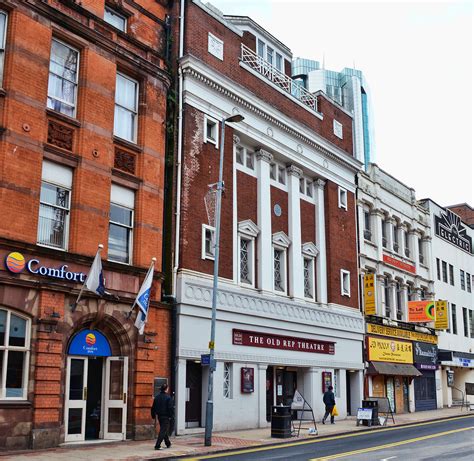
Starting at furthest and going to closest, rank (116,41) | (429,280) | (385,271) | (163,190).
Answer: (429,280) → (385,271) → (163,190) → (116,41)

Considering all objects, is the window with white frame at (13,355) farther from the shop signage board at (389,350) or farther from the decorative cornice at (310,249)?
the shop signage board at (389,350)

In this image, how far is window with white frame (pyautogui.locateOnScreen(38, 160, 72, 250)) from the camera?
1856 centimetres

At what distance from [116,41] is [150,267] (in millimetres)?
7656

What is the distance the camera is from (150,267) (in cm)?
2034

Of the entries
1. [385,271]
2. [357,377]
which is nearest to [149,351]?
[357,377]

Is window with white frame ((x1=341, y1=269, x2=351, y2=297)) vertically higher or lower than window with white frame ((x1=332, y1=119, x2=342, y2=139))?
lower

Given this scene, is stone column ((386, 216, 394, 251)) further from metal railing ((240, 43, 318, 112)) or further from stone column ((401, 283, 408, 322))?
metal railing ((240, 43, 318, 112))

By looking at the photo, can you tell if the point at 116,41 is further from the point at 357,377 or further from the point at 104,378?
the point at 357,377

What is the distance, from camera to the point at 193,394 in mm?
23703

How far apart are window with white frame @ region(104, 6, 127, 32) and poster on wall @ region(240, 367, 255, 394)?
13.4 m

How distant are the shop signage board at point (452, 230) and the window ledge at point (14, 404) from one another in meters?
35.7

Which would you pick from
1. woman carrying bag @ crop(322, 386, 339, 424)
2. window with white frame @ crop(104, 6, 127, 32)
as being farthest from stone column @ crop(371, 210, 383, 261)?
window with white frame @ crop(104, 6, 127, 32)

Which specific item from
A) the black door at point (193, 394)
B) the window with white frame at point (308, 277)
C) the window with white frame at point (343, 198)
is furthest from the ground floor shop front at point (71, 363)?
the window with white frame at point (343, 198)

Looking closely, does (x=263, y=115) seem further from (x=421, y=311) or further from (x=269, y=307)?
(x=421, y=311)
